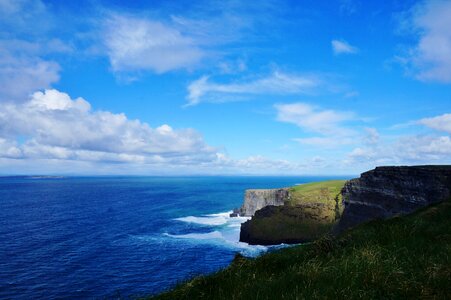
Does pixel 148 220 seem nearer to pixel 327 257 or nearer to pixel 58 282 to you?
pixel 58 282

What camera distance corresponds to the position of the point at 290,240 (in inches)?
3167

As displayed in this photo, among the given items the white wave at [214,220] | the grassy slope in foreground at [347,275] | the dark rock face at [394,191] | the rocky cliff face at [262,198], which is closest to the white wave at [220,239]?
the white wave at [214,220]

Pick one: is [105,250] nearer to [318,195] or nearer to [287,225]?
[287,225]

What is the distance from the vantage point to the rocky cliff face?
11609cm

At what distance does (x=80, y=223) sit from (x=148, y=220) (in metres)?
20.8

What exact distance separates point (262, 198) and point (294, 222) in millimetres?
39541

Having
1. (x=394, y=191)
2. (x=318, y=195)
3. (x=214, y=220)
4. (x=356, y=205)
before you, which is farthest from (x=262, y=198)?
(x=394, y=191)

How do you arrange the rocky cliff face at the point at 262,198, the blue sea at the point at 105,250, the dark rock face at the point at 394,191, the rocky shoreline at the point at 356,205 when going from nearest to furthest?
the blue sea at the point at 105,250 → the dark rock face at the point at 394,191 → the rocky shoreline at the point at 356,205 → the rocky cliff face at the point at 262,198

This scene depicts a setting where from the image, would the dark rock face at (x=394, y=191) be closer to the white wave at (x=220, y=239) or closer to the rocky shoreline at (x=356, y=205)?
the rocky shoreline at (x=356, y=205)

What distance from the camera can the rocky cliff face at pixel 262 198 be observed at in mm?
116094

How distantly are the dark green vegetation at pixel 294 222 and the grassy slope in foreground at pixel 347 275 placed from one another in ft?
223

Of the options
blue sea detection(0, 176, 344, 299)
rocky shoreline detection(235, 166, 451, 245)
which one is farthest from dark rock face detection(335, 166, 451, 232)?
blue sea detection(0, 176, 344, 299)

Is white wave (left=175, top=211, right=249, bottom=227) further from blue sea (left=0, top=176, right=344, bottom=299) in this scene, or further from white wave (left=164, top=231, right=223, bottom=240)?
white wave (left=164, top=231, right=223, bottom=240)

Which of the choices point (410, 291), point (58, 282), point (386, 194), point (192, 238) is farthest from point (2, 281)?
point (386, 194)
